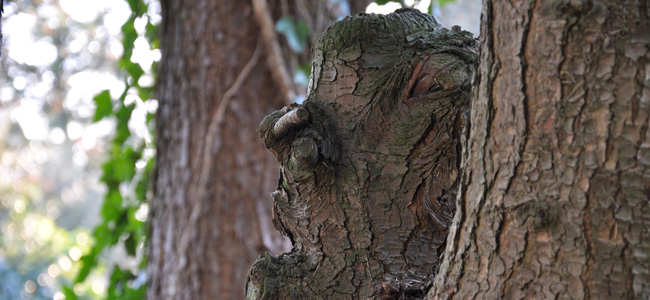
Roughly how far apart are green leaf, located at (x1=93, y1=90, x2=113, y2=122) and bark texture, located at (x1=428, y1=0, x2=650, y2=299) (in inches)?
70.6

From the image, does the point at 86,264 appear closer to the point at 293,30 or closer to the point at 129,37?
the point at 129,37

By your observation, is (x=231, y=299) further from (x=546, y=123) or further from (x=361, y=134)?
(x=546, y=123)

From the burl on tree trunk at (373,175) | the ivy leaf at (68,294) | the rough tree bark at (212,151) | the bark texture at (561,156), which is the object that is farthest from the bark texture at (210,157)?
the bark texture at (561,156)

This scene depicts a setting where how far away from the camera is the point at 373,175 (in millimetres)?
714

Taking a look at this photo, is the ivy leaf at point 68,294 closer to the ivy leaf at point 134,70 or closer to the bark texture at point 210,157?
the bark texture at point 210,157

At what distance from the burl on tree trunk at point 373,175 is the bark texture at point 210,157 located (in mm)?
1020

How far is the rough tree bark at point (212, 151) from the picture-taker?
5.63ft

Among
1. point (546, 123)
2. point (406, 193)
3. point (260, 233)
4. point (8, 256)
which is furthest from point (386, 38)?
point (8, 256)

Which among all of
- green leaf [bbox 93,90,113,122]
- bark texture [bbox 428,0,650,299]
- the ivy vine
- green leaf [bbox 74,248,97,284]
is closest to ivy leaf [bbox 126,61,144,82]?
the ivy vine

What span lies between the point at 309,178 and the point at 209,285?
3.66 feet

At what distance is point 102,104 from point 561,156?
188cm

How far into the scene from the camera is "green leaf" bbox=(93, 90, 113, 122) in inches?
80.4

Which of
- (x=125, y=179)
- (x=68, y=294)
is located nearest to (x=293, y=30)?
(x=125, y=179)

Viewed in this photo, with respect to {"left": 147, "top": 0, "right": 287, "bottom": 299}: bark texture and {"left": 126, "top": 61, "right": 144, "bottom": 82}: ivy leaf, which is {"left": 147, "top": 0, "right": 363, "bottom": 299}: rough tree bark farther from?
{"left": 126, "top": 61, "right": 144, "bottom": 82}: ivy leaf
